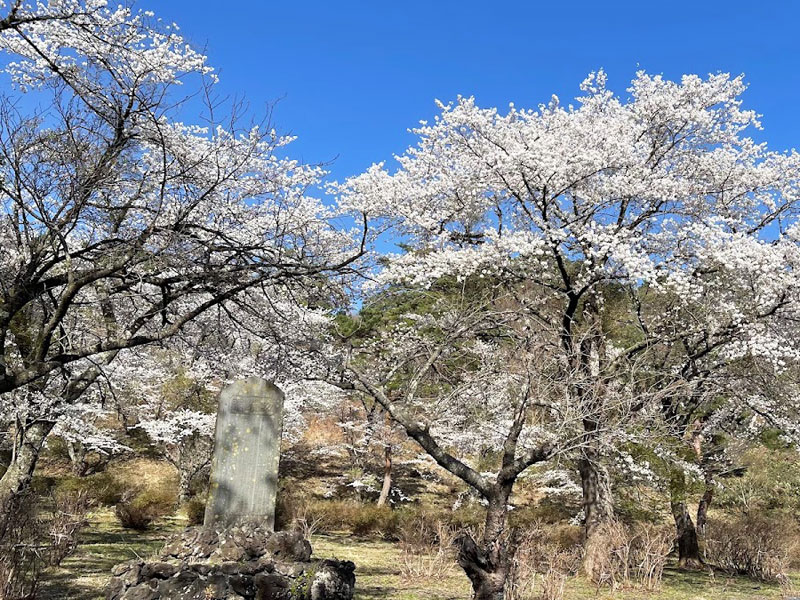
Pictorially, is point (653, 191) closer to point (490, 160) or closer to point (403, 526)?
point (490, 160)

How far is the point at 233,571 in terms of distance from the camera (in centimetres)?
591

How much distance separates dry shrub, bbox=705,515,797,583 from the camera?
12.8m

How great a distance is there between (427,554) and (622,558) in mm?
3960

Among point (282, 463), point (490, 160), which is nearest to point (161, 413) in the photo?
point (282, 463)

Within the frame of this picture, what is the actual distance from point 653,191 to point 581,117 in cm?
270

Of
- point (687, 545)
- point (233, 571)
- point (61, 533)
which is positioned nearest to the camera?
point (233, 571)

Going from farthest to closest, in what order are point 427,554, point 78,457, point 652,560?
1. point 78,457
2. point 427,554
3. point 652,560

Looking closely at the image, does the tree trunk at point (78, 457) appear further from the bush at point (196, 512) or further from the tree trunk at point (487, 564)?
the tree trunk at point (487, 564)

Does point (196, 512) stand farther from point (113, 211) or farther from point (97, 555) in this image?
point (113, 211)

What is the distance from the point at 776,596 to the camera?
1036cm

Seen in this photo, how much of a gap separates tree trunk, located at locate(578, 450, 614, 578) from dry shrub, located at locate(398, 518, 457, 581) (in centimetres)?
260

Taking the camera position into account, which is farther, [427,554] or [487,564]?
[427,554]

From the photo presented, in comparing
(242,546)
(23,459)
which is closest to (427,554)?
(242,546)

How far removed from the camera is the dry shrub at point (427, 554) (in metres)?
11.1
